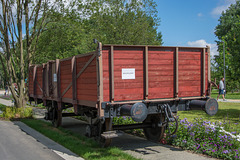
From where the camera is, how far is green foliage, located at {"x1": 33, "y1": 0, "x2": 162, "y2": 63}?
578 inches

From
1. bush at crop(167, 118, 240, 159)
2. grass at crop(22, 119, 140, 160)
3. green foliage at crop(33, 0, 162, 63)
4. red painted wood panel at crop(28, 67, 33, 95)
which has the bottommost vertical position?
grass at crop(22, 119, 140, 160)

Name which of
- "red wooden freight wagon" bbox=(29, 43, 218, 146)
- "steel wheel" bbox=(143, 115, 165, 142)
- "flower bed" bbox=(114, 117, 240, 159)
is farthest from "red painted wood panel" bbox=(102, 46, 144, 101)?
"flower bed" bbox=(114, 117, 240, 159)

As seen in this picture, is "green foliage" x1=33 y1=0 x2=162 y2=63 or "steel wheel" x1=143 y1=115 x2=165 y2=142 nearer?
"steel wheel" x1=143 y1=115 x2=165 y2=142

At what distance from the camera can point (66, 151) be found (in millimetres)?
6699

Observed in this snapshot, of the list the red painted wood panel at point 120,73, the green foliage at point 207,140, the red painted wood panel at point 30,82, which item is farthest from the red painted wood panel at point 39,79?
the green foliage at point 207,140

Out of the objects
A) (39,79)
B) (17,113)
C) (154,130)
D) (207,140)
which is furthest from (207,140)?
(17,113)

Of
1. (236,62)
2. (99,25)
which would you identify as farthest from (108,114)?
(99,25)

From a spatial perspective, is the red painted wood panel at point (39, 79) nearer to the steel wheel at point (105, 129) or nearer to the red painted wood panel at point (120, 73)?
the steel wheel at point (105, 129)

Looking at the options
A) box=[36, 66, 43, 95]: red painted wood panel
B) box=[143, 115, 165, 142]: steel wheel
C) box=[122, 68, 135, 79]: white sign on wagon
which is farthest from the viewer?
box=[36, 66, 43, 95]: red painted wood panel

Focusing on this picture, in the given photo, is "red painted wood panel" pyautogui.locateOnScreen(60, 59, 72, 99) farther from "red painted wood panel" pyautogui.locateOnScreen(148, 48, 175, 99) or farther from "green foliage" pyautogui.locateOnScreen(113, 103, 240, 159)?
"green foliage" pyautogui.locateOnScreen(113, 103, 240, 159)

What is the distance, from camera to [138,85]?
6.29 metres

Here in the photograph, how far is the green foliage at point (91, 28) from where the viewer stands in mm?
14672

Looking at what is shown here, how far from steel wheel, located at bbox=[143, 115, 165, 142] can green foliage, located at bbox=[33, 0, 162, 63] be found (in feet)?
27.2

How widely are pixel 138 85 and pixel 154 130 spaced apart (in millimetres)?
1951
